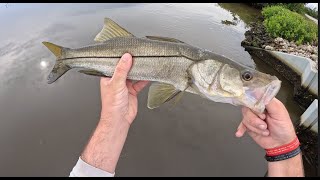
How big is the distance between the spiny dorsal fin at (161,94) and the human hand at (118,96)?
1.08 feet

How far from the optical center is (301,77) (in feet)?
35.1

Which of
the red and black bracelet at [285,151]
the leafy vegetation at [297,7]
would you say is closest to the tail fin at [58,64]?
the red and black bracelet at [285,151]

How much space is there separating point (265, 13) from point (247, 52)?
7.69 meters

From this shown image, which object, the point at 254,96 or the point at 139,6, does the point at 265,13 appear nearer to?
the point at 139,6

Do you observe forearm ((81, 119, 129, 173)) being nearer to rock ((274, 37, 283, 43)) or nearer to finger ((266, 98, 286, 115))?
finger ((266, 98, 286, 115))

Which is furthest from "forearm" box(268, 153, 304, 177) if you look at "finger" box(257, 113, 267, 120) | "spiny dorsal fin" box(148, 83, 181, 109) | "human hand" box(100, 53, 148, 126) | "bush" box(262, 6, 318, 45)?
"bush" box(262, 6, 318, 45)

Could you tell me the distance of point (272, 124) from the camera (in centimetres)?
328

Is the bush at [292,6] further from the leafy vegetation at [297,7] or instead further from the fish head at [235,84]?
the fish head at [235,84]

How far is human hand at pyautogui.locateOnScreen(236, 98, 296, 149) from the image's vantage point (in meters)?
3.19

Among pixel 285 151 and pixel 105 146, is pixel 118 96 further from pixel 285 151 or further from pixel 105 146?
pixel 285 151

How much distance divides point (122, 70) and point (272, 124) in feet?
5.66

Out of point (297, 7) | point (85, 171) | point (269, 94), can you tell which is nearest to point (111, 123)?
point (85, 171)

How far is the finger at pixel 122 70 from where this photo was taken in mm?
3201

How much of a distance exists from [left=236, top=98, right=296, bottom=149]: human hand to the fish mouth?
0.29 m
